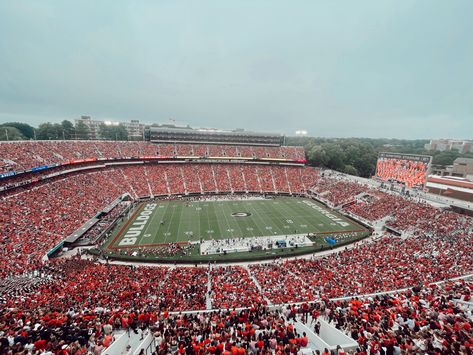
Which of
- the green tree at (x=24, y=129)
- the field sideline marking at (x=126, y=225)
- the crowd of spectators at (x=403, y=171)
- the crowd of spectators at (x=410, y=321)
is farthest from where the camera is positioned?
the green tree at (x=24, y=129)

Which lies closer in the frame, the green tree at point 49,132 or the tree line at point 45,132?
the tree line at point 45,132

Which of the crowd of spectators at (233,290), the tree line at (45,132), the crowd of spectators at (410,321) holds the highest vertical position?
the tree line at (45,132)

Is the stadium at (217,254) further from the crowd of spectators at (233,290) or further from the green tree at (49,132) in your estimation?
the green tree at (49,132)

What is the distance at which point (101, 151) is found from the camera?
1921 inches

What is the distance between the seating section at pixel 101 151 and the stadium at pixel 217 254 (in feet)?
0.98

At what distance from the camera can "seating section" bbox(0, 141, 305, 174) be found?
33.2m

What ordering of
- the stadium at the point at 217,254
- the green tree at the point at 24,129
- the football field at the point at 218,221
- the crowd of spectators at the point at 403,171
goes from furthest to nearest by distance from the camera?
the green tree at the point at 24,129
the crowd of spectators at the point at 403,171
the football field at the point at 218,221
the stadium at the point at 217,254

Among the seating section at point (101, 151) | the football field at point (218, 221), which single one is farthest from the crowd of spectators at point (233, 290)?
the seating section at point (101, 151)

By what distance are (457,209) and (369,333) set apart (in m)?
34.8

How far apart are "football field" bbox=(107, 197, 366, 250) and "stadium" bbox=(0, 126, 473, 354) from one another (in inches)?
11.7

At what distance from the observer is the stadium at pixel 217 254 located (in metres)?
9.09

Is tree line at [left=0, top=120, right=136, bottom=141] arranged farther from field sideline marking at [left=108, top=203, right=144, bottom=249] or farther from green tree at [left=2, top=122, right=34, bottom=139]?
field sideline marking at [left=108, top=203, right=144, bottom=249]

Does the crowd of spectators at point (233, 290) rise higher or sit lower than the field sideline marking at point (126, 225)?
higher

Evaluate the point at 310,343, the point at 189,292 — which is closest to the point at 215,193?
the point at 189,292
